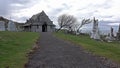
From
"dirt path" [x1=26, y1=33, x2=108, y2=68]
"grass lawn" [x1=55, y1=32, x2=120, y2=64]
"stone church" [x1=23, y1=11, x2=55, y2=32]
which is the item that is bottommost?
"grass lawn" [x1=55, y1=32, x2=120, y2=64]

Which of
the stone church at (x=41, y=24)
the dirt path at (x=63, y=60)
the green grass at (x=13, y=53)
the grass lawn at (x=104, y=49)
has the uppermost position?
the stone church at (x=41, y=24)

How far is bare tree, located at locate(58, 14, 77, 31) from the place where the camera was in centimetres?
12843

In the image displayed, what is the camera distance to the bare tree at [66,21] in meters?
128

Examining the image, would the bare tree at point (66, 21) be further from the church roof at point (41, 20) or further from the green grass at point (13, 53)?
the green grass at point (13, 53)

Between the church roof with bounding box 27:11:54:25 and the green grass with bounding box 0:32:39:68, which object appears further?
the church roof with bounding box 27:11:54:25

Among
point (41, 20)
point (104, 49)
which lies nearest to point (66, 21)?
point (41, 20)

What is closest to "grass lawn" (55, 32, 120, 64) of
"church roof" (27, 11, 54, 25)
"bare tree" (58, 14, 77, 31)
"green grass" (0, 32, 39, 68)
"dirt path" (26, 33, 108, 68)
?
"dirt path" (26, 33, 108, 68)

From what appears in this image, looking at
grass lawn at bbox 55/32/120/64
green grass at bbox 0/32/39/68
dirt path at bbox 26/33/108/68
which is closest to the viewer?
dirt path at bbox 26/33/108/68

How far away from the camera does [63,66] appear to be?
15.3m

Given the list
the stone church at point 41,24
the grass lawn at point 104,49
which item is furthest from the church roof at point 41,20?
the grass lawn at point 104,49

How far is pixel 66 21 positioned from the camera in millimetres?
130875

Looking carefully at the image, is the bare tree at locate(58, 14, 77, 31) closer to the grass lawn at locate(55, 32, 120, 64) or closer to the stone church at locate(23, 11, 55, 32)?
the stone church at locate(23, 11, 55, 32)

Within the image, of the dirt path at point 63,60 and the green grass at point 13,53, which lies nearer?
the dirt path at point 63,60

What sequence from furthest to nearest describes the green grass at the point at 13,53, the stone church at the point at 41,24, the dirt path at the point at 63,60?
the stone church at the point at 41,24 → the green grass at the point at 13,53 → the dirt path at the point at 63,60
